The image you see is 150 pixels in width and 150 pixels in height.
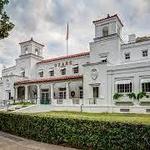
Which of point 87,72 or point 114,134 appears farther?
point 87,72

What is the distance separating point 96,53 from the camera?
127ft

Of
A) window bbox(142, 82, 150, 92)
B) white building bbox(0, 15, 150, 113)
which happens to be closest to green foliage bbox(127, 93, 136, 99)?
white building bbox(0, 15, 150, 113)

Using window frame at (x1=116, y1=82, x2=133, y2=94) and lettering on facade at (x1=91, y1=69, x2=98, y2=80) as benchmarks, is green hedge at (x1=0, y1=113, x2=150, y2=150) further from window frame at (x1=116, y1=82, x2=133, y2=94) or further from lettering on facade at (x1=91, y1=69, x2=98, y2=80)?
lettering on facade at (x1=91, y1=69, x2=98, y2=80)

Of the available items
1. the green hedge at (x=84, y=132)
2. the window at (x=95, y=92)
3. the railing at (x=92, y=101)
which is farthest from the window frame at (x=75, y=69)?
the green hedge at (x=84, y=132)

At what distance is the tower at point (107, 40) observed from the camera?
122ft

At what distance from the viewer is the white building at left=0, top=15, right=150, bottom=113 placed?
99.6 feet

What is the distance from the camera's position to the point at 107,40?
3775cm

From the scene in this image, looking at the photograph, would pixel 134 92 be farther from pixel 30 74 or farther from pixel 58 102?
pixel 30 74

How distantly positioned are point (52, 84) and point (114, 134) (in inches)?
1194

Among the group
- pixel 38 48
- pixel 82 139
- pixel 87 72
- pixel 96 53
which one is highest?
pixel 38 48

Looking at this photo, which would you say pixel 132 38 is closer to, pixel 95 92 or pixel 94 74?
pixel 94 74

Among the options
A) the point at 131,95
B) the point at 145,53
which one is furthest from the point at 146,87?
the point at 145,53

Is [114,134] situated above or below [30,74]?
below

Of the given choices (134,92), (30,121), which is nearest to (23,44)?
(134,92)
